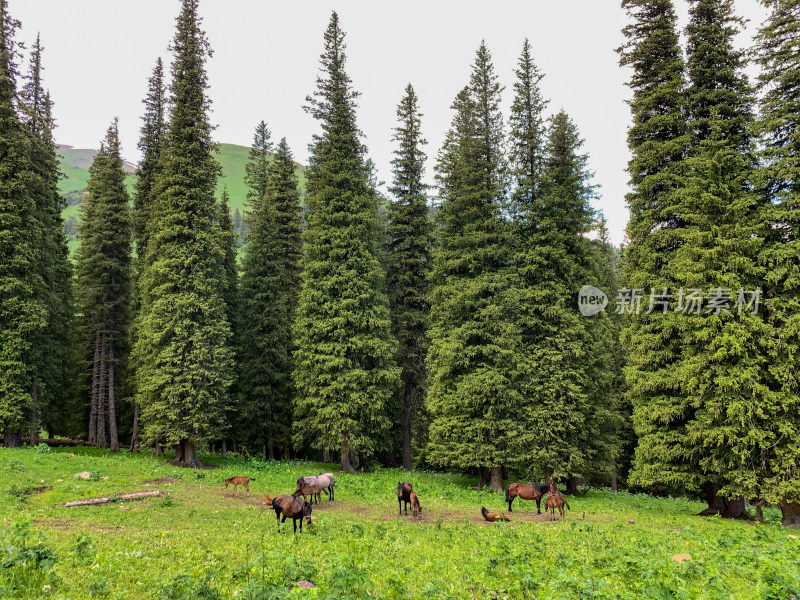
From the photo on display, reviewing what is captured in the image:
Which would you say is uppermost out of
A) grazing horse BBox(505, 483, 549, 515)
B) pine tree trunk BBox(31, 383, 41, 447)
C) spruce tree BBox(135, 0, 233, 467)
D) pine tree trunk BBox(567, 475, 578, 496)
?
spruce tree BBox(135, 0, 233, 467)

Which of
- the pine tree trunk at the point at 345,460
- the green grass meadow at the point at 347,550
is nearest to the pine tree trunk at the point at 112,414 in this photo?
the green grass meadow at the point at 347,550

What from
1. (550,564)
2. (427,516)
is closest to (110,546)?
(550,564)

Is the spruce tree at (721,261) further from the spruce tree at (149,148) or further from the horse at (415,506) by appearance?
the spruce tree at (149,148)

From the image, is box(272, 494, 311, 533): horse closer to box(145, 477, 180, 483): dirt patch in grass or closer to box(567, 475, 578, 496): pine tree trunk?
box(145, 477, 180, 483): dirt patch in grass

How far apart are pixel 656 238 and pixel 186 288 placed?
89.0 feet

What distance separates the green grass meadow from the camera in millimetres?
6645

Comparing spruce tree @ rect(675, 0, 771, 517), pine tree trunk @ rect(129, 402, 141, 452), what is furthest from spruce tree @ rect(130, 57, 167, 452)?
spruce tree @ rect(675, 0, 771, 517)

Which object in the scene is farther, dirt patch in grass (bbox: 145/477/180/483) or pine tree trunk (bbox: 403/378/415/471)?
pine tree trunk (bbox: 403/378/415/471)

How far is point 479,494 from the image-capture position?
24094 millimetres

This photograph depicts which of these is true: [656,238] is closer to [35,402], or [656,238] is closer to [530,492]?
[530,492]

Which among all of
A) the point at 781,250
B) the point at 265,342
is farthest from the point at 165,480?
the point at 781,250

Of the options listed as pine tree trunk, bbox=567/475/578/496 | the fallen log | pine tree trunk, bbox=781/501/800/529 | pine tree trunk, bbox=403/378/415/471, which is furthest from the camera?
pine tree trunk, bbox=403/378/415/471

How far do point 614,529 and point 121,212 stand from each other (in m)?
39.2

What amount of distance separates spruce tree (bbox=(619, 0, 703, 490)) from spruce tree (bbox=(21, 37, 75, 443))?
1370 inches
